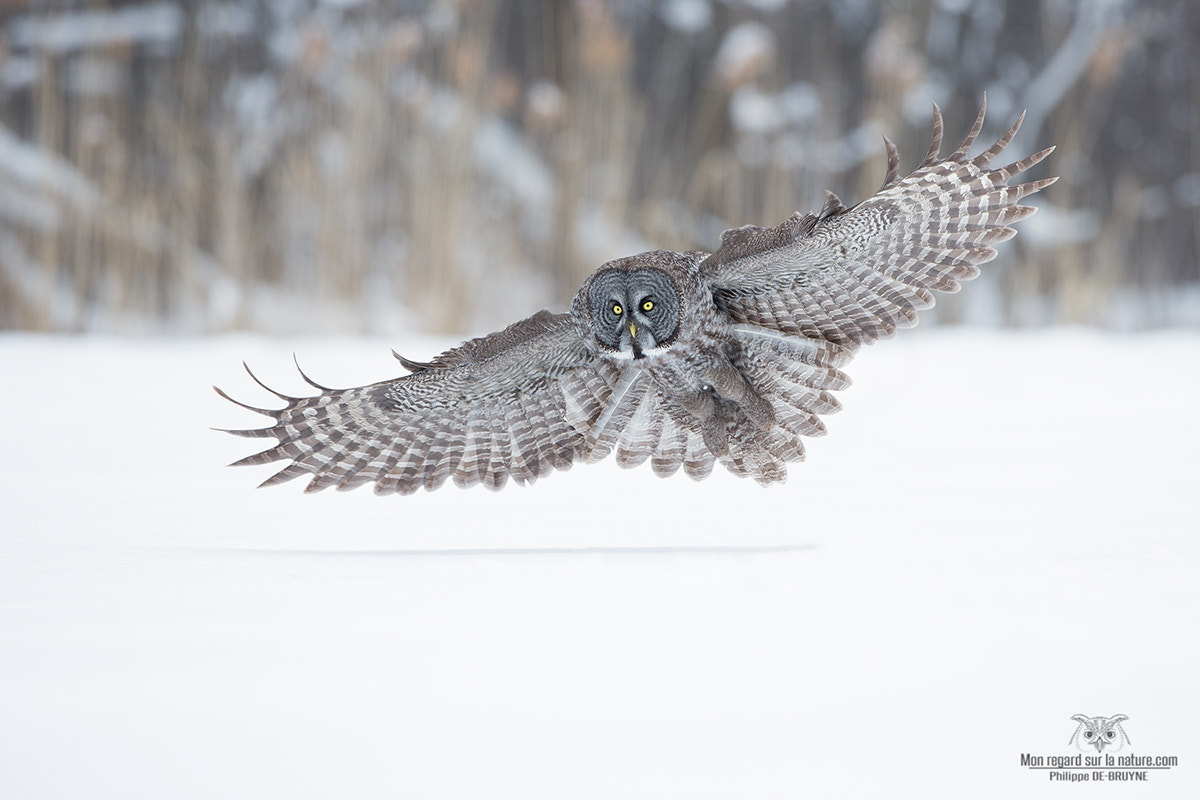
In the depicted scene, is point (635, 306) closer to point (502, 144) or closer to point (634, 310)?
point (634, 310)

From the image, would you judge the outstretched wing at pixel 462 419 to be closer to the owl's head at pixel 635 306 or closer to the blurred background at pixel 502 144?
the owl's head at pixel 635 306

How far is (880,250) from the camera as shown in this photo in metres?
2.76

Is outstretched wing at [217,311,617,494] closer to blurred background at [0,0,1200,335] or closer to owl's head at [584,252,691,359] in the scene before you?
owl's head at [584,252,691,359]

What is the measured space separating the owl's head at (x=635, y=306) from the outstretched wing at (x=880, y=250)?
13cm

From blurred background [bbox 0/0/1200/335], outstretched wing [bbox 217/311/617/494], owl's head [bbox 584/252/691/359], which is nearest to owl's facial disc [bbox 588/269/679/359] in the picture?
owl's head [bbox 584/252/691/359]

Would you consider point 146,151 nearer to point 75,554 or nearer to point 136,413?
point 136,413

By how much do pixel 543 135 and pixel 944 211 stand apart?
570cm

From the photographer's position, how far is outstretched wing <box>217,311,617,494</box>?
2.76 metres

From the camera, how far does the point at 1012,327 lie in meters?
7.01

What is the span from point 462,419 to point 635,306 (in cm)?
55

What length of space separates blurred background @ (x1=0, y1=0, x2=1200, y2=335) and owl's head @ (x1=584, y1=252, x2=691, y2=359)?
343 centimetres

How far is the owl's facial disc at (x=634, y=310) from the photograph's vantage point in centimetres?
274

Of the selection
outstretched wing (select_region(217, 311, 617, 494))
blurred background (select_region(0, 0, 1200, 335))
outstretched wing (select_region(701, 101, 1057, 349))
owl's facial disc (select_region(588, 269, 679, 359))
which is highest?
blurred background (select_region(0, 0, 1200, 335))

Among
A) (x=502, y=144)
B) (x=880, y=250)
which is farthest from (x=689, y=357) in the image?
(x=502, y=144)
